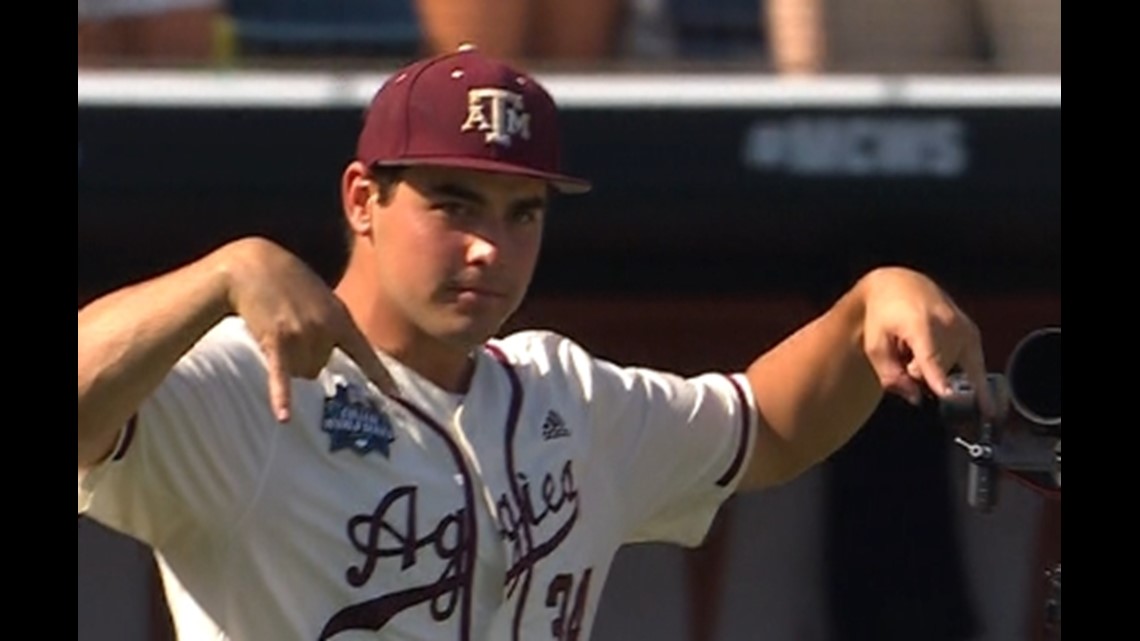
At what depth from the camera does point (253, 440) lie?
2.65 metres

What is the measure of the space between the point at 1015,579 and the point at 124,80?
1.56 metres

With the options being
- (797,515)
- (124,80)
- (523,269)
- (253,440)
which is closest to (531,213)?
(523,269)

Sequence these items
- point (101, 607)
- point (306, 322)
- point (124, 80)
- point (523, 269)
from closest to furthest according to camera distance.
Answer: point (306, 322) → point (523, 269) → point (124, 80) → point (101, 607)

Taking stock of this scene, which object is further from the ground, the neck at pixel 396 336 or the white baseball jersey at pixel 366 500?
the neck at pixel 396 336

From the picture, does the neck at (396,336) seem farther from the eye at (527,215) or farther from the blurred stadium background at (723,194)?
the blurred stadium background at (723,194)

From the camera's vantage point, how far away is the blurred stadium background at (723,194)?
3764 millimetres

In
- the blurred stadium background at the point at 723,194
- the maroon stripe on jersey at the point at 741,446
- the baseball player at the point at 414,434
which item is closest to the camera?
the baseball player at the point at 414,434

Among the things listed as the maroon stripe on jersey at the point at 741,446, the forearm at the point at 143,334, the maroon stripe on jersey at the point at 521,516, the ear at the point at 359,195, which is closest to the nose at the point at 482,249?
the ear at the point at 359,195

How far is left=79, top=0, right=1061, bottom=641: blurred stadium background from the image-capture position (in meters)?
3.76

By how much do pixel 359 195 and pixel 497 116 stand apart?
0.55ft

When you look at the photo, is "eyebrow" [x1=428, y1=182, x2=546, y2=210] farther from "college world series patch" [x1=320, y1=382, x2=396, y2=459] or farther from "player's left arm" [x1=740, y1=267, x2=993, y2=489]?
"player's left arm" [x1=740, y1=267, x2=993, y2=489]

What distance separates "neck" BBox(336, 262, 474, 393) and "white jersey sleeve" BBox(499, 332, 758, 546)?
18 cm
